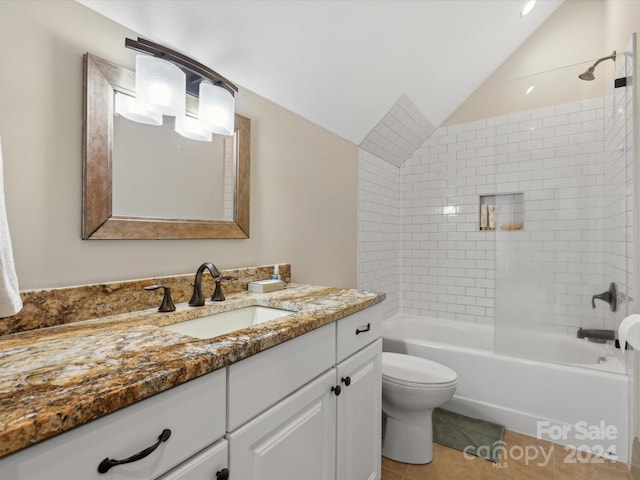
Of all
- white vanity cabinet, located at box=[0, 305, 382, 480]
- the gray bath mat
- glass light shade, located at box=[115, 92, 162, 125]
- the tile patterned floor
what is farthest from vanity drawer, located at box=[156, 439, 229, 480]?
the gray bath mat

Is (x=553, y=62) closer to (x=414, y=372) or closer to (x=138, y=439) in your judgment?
(x=414, y=372)

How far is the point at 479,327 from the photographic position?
9.80ft

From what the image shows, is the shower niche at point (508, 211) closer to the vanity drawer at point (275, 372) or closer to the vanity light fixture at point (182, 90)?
the vanity drawer at point (275, 372)

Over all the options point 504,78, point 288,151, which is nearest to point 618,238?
point 504,78

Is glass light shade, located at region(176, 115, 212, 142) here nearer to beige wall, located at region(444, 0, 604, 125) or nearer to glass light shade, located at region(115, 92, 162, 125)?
glass light shade, located at region(115, 92, 162, 125)

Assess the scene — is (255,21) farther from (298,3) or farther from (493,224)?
(493,224)

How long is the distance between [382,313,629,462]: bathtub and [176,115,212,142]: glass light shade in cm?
200

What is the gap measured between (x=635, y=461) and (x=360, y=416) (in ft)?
4.86

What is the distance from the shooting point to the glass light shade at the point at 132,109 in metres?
1.20

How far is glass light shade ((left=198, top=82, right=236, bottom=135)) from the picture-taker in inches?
56.2

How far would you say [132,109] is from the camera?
1.23m

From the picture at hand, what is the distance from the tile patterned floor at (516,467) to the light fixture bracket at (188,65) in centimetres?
211

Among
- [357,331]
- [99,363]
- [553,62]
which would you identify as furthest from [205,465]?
[553,62]

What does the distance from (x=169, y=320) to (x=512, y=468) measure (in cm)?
195
